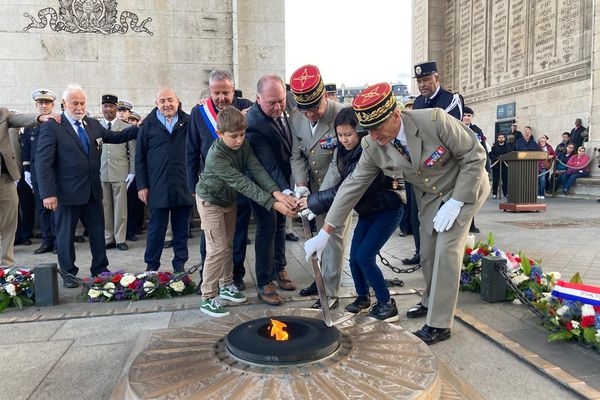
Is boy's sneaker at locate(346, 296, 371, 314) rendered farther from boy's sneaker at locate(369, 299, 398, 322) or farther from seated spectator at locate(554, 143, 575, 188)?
seated spectator at locate(554, 143, 575, 188)

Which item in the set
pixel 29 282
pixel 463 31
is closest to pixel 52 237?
pixel 29 282

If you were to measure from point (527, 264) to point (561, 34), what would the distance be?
45.3 ft

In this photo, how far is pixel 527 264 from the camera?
13.1 ft

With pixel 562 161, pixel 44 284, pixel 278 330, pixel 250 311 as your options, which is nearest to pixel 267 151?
pixel 250 311

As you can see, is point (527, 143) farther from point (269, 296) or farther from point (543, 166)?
point (269, 296)

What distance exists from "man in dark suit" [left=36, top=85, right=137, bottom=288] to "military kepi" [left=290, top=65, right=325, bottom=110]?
250 cm

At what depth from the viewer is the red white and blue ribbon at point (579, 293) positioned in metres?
2.99

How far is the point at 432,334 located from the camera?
10.3ft

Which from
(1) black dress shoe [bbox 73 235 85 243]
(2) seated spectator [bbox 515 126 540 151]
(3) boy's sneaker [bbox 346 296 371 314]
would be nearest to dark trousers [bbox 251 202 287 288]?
(3) boy's sneaker [bbox 346 296 371 314]

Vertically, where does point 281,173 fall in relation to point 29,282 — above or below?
above

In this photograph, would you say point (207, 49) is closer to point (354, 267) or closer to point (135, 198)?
point (135, 198)

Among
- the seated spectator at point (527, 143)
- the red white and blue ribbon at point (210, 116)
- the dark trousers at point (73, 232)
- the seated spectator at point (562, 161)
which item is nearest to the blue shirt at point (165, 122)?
the red white and blue ribbon at point (210, 116)

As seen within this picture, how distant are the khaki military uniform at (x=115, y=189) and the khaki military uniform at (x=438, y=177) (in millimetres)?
4630

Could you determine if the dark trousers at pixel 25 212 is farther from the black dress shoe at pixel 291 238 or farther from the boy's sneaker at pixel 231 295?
the boy's sneaker at pixel 231 295
